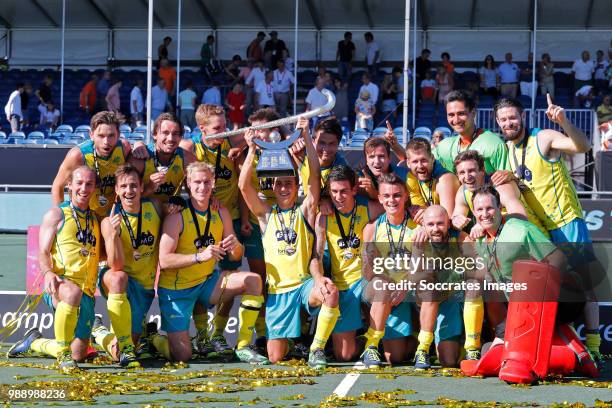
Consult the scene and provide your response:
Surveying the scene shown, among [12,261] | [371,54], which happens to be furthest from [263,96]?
[12,261]

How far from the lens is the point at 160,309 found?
840cm

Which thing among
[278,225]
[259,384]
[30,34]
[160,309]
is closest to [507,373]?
[259,384]

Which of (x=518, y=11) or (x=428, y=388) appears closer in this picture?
(x=428, y=388)

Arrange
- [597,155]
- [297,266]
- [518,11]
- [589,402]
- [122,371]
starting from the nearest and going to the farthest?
[589,402]
[122,371]
[297,266]
[597,155]
[518,11]

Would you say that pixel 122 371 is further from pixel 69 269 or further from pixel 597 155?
pixel 597 155

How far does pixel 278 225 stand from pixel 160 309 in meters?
1.15

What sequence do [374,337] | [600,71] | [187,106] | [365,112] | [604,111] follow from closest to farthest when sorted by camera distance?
[374,337], [604,111], [365,112], [187,106], [600,71]

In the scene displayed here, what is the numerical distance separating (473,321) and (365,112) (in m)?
12.7

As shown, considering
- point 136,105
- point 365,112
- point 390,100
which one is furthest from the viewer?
point 136,105

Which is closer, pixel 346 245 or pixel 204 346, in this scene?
pixel 346 245

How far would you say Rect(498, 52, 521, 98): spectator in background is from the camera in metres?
21.4

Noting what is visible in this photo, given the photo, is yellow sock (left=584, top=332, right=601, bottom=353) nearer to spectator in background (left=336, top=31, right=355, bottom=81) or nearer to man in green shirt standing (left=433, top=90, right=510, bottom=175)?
man in green shirt standing (left=433, top=90, right=510, bottom=175)

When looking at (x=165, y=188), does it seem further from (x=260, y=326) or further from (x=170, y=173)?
(x=260, y=326)

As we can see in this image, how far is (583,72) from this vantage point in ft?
71.7
